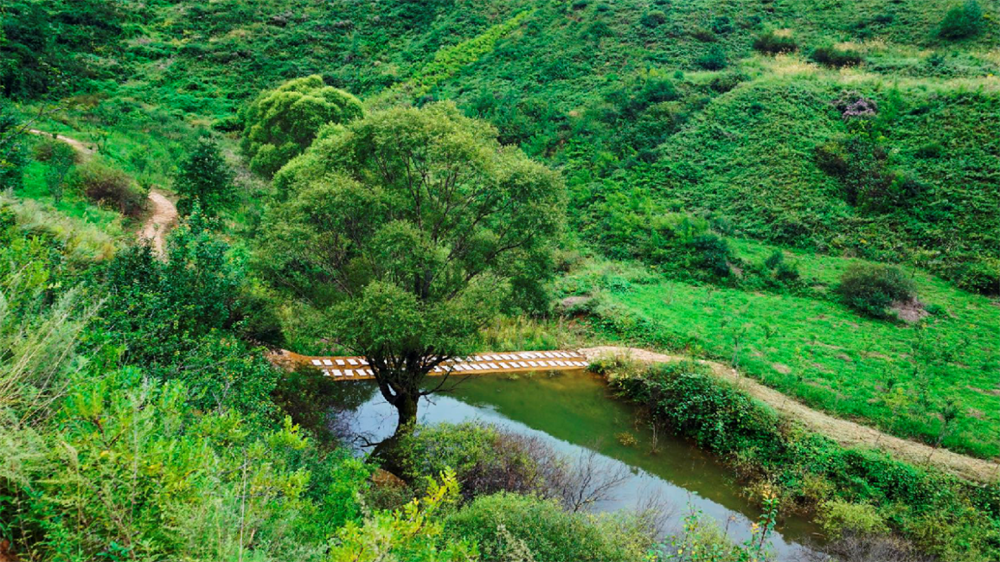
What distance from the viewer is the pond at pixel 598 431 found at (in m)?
9.70

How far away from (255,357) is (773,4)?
4265cm

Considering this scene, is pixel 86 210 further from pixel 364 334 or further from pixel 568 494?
pixel 568 494

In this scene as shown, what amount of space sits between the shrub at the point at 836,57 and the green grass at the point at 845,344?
17.4 metres

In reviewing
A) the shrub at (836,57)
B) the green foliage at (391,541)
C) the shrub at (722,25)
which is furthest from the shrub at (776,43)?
the green foliage at (391,541)

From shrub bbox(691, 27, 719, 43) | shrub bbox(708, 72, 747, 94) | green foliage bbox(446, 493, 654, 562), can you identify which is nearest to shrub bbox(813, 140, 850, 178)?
shrub bbox(708, 72, 747, 94)

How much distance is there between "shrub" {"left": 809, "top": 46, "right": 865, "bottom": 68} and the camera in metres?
30.3

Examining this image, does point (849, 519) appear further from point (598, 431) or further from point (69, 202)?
point (69, 202)

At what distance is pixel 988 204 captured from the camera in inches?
784

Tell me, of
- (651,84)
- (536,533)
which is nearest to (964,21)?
(651,84)

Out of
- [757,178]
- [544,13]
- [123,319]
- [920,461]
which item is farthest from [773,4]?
[123,319]

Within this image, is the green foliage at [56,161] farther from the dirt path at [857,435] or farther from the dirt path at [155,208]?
the dirt path at [857,435]

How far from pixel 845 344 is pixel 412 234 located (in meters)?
13.2

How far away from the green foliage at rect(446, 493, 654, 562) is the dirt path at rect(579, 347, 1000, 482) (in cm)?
717

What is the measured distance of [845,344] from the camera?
49.4 feet
